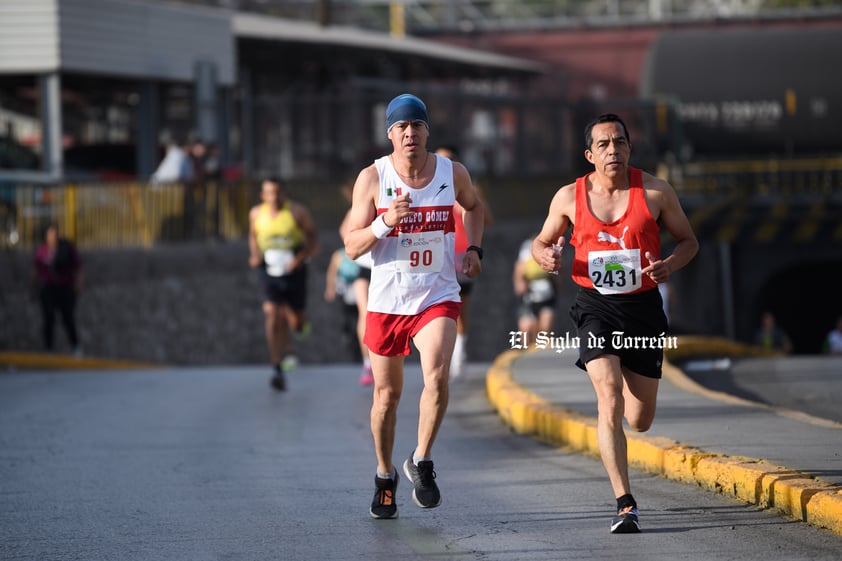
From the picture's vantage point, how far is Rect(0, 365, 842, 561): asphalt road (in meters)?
6.88

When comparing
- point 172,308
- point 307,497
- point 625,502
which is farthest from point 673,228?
point 172,308

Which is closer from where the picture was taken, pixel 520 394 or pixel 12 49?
pixel 520 394

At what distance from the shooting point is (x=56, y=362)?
835 inches

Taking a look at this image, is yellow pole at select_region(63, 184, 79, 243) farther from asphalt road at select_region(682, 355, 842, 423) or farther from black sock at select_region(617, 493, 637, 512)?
black sock at select_region(617, 493, 637, 512)

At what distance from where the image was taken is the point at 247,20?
38.4 meters

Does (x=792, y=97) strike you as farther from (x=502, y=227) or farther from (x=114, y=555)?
(x=114, y=555)

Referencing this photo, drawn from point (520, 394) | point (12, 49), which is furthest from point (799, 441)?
point (12, 49)

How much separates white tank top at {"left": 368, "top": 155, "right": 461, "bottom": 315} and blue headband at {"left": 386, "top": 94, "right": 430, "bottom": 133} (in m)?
0.21

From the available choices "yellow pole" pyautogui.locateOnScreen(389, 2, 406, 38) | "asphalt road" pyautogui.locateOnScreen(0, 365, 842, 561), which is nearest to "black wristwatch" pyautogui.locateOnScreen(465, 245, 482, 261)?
"asphalt road" pyautogui.locateOnScreen(0, 365, 842, 561)

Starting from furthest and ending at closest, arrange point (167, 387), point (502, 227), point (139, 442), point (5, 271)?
point (502, 227)
point (5, 271)
point (167, 387)
point (139, 442)

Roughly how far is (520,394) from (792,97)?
31.2m

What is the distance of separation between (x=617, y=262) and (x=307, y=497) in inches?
87.9

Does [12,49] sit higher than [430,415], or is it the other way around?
[12,49]

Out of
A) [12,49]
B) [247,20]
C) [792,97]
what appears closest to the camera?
[12,49]
